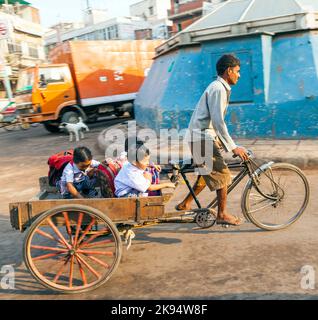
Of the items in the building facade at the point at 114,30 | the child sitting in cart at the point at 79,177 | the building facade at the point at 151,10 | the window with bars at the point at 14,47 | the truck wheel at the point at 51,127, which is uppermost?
the building facade at the point at 151,10

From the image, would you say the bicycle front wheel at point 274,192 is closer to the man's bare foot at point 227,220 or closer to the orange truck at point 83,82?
the man's bare foot at point 227,220

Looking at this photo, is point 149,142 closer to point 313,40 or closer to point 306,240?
point 313,40

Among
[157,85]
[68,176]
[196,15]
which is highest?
[196,15]

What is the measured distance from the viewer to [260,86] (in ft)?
26.6

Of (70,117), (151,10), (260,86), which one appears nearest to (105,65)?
(70,117)

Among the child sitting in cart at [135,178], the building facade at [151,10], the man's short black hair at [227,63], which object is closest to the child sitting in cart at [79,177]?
the child sitting in cart at [135,178]

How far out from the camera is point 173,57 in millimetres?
9688

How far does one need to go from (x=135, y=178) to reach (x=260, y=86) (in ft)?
18.6

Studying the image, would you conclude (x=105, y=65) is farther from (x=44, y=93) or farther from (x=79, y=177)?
(x=79, y=177)

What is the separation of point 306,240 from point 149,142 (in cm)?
522

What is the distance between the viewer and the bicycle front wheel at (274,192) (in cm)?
374

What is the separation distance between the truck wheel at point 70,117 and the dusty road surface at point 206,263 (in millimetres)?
8806
